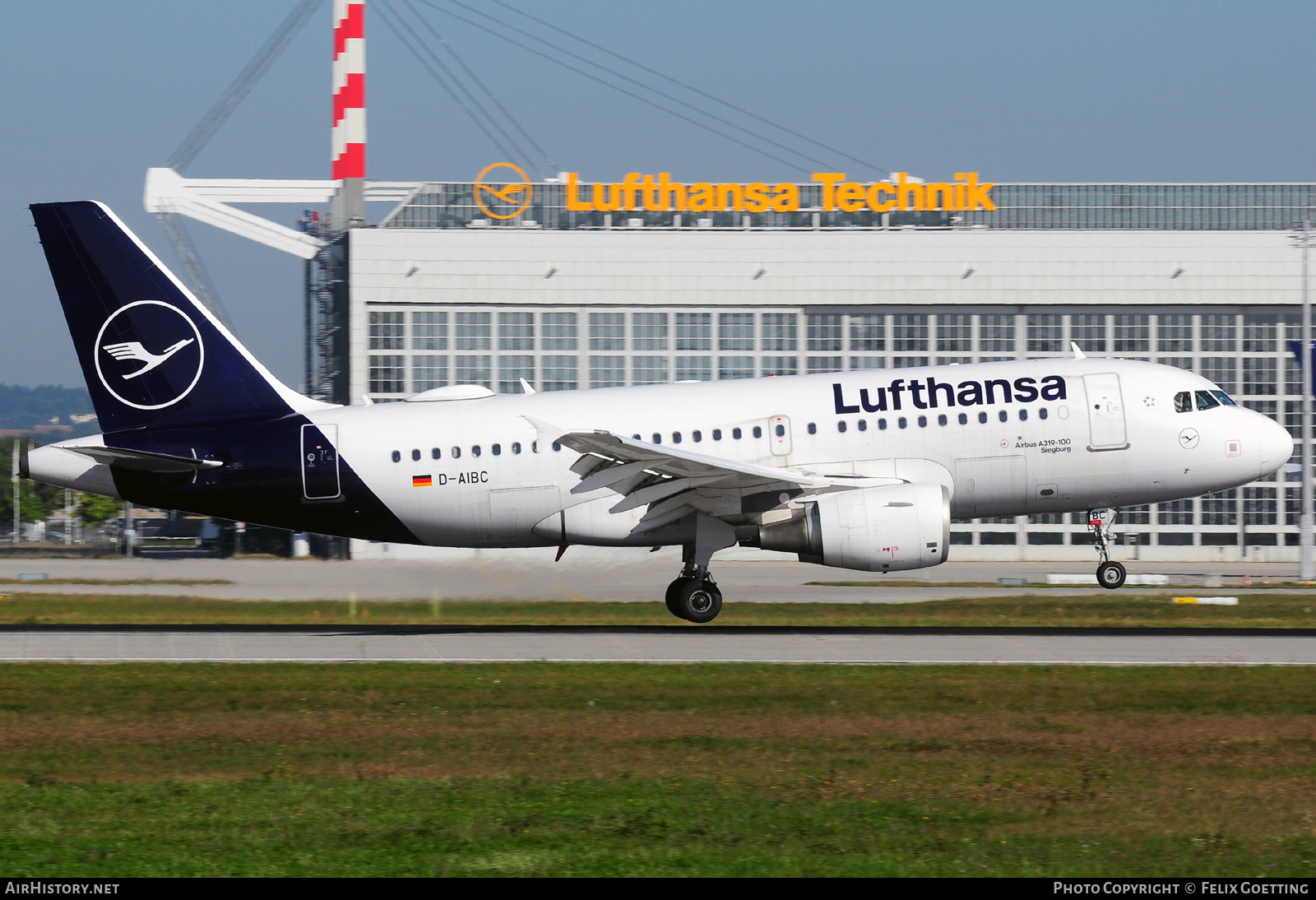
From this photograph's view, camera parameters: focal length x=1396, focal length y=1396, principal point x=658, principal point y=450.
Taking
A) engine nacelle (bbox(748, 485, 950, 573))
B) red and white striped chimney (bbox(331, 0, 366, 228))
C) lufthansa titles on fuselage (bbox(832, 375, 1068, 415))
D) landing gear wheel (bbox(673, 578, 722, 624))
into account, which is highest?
red and white striped chimney (bbox(331, 0, 366, 228))

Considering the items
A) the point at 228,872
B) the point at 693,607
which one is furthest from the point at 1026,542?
the point at 228,872

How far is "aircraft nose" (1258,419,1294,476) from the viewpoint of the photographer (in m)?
29.5

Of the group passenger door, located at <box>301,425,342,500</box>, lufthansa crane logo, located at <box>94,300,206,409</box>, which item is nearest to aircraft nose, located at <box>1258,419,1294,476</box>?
passenger door, located at <box>301,425,342,500</box>

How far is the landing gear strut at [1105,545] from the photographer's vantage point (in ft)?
96.9

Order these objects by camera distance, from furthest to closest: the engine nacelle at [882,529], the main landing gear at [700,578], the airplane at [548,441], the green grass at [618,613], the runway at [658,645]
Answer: the green grass at [618,613] < the airplane at [548,441] < the main landing gear at [700,578] < the engine nacelle at [882,529] < the runway at [658,645]

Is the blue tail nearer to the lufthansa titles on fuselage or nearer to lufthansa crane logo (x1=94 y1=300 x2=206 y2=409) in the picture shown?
lufthansa crane logo (x1=94 y1=300 x2=206 y2=409)

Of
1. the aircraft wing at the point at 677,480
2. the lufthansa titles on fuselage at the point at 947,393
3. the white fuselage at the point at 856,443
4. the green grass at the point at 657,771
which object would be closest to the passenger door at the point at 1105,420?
the white fuselage at the point at 856,443

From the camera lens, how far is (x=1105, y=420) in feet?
94.1

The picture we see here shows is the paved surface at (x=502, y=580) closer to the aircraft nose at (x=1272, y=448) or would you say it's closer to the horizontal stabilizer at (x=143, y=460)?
the horizontal stabilizer at (x=143, y=460)

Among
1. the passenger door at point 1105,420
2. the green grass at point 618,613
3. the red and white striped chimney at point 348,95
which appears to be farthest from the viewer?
the red and white striped chimney at point 348,95

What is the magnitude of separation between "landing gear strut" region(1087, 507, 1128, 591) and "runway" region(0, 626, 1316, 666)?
167 cm

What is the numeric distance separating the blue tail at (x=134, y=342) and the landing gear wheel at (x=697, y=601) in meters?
9.14

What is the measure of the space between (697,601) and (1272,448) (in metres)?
12.6

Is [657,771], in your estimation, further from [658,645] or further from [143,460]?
[143,460]
